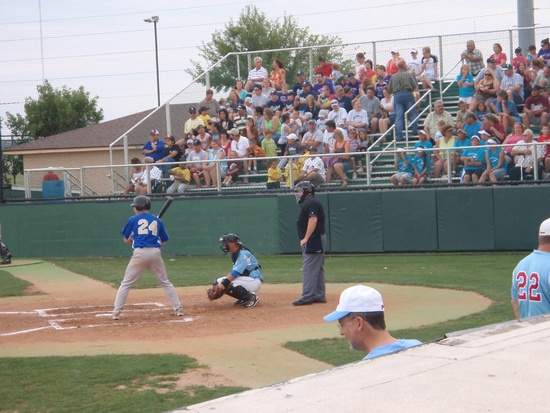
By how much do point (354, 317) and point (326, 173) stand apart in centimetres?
1509

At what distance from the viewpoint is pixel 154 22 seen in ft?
162

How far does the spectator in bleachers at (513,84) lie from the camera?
19.7 meters

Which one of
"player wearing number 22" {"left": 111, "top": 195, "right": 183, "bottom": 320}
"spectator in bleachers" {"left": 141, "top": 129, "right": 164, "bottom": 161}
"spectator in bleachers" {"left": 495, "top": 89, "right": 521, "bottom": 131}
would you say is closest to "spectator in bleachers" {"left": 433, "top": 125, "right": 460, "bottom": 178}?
"spectator in bleachers" {"left": 495, "top": 89, "right": 521, "bottom": 131}

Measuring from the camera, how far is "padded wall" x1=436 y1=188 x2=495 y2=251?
17422 millimetres

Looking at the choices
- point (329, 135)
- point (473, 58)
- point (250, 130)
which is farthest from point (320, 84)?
point (473, 58)

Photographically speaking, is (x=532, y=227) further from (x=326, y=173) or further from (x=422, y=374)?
(x=422, y=374)

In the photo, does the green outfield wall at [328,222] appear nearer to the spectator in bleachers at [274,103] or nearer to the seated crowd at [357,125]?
the seated crowd at [357,125]

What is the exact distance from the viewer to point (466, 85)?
2089 centimetres

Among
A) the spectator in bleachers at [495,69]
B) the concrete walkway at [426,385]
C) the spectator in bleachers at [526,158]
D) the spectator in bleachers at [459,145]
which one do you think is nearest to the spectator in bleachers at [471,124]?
the spectator in bleachers at [459,145]

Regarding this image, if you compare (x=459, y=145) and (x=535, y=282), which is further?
(x=459, y=145)

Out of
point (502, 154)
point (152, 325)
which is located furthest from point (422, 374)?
point (502, 154)

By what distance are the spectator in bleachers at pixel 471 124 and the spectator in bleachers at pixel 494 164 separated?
91cm

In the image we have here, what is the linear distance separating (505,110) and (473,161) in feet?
7.00

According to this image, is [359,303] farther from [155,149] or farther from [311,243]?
[155,149]
